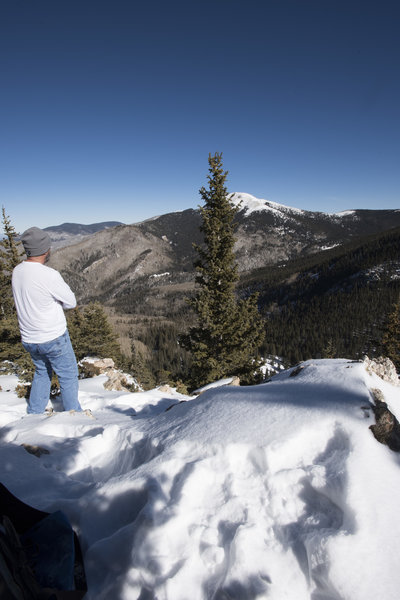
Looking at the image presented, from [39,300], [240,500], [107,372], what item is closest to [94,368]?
[107,372]

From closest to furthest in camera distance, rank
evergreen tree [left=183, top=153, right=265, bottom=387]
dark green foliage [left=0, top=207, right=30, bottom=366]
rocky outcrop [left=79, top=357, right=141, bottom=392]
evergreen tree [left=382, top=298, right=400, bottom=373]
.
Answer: rocky outcrop [left=79, top=357, right=141, bottom=392], evergreen tree [left=183, top=153, right=265, bottom=387], dark green foliage [left=0, top=207, right=30, bottom=366], evergreen tree [left=382, top=298, right=400, bottom=373]

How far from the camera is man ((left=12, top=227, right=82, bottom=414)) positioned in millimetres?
4832

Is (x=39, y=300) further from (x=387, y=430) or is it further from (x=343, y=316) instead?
(x=343, y=316)

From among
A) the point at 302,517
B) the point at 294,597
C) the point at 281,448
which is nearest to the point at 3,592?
the point at 294,597

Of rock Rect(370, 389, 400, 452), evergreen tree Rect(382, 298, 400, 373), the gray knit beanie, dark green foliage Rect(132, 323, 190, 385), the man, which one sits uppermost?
the gray knit beanie

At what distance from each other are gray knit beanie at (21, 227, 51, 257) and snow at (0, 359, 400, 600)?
9.86 ft

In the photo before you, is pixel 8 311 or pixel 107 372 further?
pixel 8 311

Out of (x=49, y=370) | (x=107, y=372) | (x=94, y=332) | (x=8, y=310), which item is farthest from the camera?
(x=94, y=332)

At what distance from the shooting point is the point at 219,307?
621 inches

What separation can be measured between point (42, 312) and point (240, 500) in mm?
4394

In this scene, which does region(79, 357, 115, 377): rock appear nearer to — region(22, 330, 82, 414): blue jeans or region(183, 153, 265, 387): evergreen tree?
region(183, 153, 265, 387): evergreen tree

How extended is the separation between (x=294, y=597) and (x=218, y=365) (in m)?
13.5

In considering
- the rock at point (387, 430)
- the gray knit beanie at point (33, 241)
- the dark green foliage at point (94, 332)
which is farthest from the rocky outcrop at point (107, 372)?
the dark green foliage at point (94, 332)

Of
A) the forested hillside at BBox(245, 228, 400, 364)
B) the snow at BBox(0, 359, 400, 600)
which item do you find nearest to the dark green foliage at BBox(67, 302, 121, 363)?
the snow at BBox(0, 359, 400, 600)
